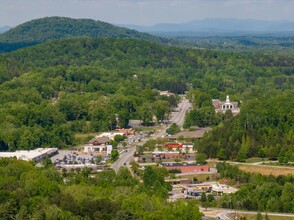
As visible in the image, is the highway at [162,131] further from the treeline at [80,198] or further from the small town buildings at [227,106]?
the treeline at [80,198]

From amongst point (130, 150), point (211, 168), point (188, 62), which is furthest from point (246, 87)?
point (211, 168)

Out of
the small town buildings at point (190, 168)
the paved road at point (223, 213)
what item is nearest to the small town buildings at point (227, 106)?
the small town buildings at point (190, 168)

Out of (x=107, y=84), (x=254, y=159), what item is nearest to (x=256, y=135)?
(x=254, y=159)

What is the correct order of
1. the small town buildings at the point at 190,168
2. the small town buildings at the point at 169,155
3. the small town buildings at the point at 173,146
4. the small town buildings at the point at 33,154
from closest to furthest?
1. the small town buildings at the point at 190,168
2. the small town buildings at the point at 33,154
3. the small town buildings at the point at 169,155
4. the small town buildings at the point at 173,146

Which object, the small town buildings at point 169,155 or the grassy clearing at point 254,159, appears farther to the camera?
the small town buildings at point 169,155

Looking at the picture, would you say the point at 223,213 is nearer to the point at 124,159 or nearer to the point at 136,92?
the point at 124,159

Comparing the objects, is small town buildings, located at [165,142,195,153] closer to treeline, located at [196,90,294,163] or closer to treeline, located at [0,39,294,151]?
treeline, located at [196,90,294,163]
